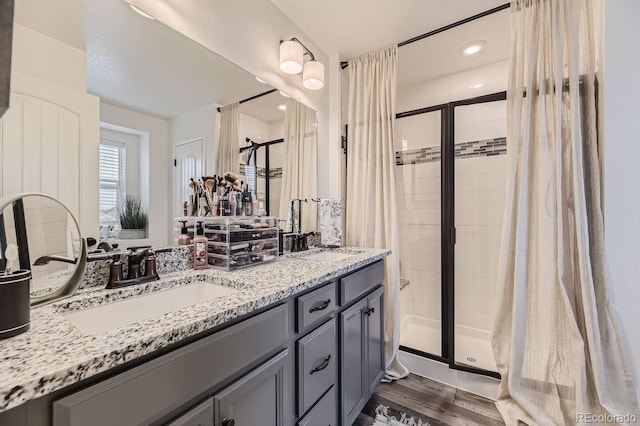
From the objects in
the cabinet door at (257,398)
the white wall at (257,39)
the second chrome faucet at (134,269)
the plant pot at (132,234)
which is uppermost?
the white wall at (257,39)

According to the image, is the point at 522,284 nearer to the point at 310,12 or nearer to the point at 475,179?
the point at 475,179

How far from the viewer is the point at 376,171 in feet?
7.12

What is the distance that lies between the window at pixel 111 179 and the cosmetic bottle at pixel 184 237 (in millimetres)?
272

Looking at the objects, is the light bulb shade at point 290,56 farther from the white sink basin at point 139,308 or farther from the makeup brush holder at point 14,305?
the makeup brush holder at point 14,305

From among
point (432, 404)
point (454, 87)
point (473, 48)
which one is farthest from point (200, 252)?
point (454, 87)

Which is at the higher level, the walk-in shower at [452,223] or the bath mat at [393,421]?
the walk-in shower at [452,223]

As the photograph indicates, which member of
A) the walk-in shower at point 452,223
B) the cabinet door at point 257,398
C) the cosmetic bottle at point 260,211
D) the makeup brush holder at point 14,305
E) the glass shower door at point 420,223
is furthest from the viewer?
the glass shower door at point 420,223

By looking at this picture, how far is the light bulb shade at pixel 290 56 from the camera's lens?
176 cm

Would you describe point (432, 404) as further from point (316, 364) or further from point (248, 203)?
point (248, 203)

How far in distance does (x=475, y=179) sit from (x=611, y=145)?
1023 mm

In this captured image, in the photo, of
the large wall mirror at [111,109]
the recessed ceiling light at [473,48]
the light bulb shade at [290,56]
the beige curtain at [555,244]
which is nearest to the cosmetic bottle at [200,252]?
the large wall mirror at [111,109]

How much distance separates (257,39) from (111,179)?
1189 mm

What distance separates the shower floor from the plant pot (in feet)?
7.16

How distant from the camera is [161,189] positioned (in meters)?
1.30
